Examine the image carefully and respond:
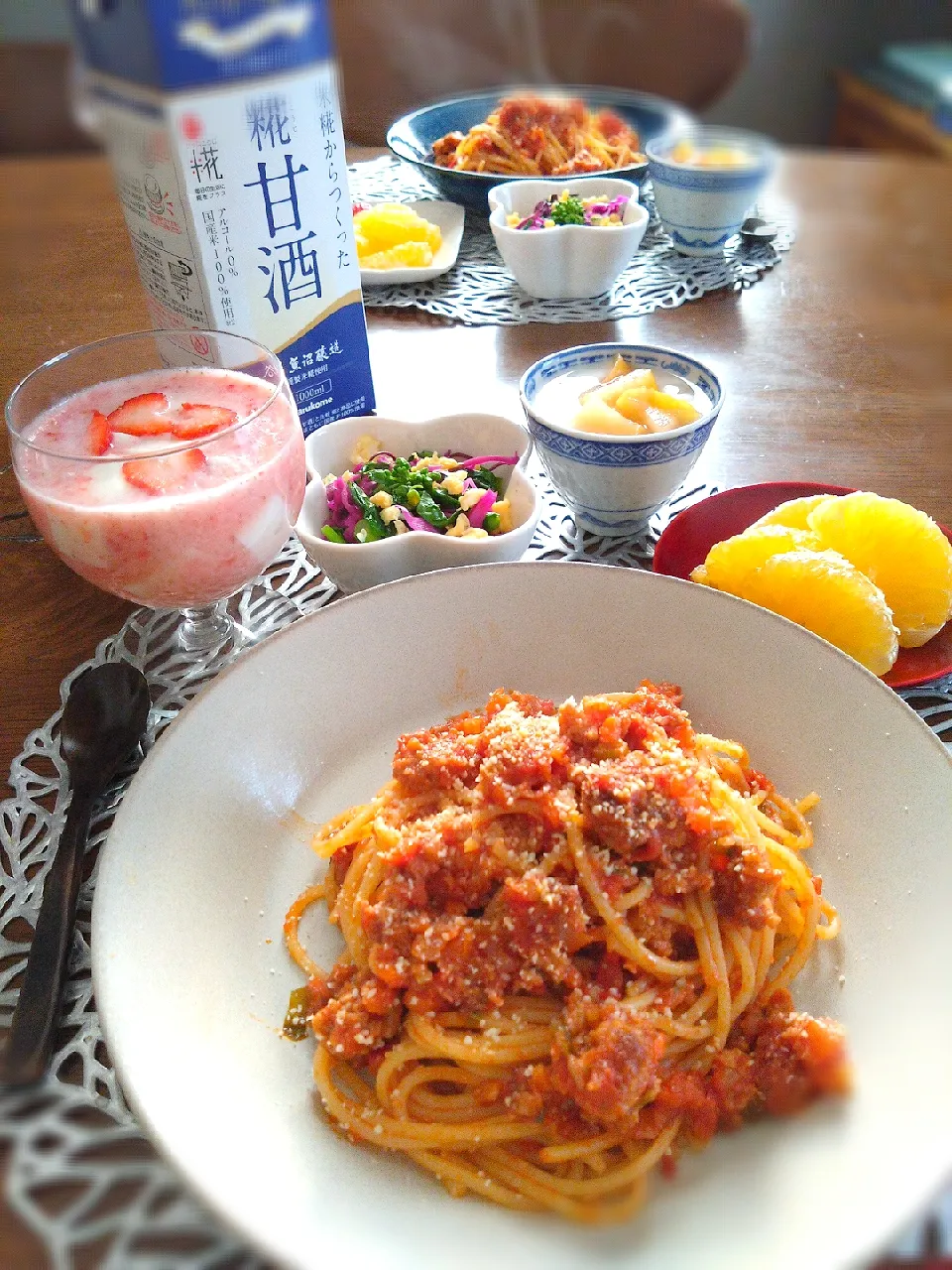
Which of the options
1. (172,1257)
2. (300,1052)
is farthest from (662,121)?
(300,1052)

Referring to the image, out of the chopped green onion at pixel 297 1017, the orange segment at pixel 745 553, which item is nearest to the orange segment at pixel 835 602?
the orange segment at pixel 745 553

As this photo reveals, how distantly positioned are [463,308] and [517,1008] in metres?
1.80

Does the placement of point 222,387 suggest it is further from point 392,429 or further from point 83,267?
point 83,267

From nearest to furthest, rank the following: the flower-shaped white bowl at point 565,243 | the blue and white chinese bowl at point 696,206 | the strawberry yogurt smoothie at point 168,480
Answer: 1. the strawberry yogurt smoothie at point 168,480
2. the blue and white chinese bowl at point 696,206
3. the flower-shaped white bowl at point 565,243

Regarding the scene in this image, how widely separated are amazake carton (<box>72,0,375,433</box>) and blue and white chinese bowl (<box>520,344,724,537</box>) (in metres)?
0.40

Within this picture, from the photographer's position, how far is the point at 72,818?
109 cm

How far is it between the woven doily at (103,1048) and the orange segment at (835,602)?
127 millimetres

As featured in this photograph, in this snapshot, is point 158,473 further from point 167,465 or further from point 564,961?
point 564,961

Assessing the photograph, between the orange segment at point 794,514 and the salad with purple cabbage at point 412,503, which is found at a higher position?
the salad with purple cabbage at point 412,503

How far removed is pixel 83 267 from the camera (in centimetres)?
220

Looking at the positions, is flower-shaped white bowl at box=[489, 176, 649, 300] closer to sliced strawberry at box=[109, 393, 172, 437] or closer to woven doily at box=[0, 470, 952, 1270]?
woven doily at box=[0, 470, 952, 1270]

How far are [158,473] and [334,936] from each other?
0.63 m

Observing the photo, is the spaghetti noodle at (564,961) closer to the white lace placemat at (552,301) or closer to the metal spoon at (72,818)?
the metal spoon at (72,818)

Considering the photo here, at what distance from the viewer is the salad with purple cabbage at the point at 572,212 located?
215 cm
